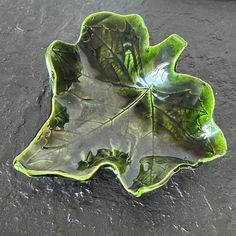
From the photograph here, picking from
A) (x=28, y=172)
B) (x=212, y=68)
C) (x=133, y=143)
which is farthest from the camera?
(x=212, y=68)

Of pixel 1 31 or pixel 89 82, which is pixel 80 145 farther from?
pixel 1 31

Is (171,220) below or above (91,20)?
below

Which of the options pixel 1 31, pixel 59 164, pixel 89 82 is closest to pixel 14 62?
pixel 1 31
